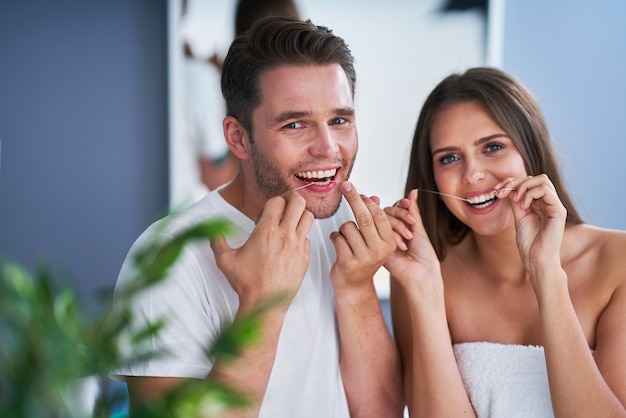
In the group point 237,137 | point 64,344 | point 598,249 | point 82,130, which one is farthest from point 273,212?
point 82,130

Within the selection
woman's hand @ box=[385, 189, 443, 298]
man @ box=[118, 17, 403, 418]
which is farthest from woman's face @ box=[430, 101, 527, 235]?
man @ box=[118, 17, 403, 418]

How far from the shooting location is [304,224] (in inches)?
56.9

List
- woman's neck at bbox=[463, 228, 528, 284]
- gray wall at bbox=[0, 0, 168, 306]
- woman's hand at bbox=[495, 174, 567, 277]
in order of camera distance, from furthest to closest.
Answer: gray wall at bbox=[0, 0, 168, 306] → woman's neck at bbox=[463, 228, 528, 284] → woman's hand at bbox=[495, 174, 567, 277]

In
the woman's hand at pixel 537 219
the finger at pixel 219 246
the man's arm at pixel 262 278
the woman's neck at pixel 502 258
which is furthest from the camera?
Answer: the woman's neck at pixel 502 258

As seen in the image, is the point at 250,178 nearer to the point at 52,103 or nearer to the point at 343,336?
the point at 343,336

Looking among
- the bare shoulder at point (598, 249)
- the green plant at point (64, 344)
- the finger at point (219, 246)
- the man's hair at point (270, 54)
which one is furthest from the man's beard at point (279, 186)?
the green plant at point (64, 344)

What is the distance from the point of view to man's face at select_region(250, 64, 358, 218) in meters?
1.60

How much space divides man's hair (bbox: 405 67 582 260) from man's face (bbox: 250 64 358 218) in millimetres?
281

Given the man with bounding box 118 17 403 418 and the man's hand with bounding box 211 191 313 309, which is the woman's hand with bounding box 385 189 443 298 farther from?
the man's hand with bounding box 211 191 313 309

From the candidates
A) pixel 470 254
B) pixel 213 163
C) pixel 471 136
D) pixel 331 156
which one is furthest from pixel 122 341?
pixel 213 163

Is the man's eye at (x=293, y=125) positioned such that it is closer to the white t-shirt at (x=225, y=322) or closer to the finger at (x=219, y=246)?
the white t-shirt at (x=225, y=322)

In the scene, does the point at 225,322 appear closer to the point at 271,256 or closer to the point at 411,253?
the point at 271,256

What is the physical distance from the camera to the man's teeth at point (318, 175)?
5.33 feet

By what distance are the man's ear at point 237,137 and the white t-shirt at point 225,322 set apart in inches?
5.2
